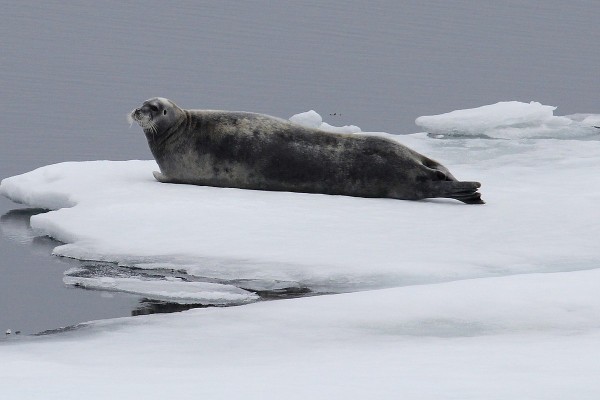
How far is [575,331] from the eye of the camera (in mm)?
4547

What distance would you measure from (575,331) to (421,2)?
28257mm

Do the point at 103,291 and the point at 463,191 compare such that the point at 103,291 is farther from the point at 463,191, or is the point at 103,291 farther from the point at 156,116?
the point at 156,116

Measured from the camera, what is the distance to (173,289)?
18.6 ft

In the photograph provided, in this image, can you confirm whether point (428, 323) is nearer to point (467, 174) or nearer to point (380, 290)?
point (380, 290)

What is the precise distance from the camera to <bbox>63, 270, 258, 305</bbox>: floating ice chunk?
5516 millimetres

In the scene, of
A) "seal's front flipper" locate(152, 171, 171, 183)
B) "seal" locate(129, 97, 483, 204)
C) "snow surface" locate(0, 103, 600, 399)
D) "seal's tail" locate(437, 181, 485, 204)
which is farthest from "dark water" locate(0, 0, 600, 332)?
"seal's tail" locate(437, 181, 485, 204)

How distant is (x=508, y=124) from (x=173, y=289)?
738 cm

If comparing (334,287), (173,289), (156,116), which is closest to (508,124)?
(156,116)

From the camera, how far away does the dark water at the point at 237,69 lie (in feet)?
33.5

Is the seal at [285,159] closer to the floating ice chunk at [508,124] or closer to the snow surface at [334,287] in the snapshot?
the snow surface at [334,287]

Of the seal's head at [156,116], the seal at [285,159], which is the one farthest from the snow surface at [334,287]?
the seal's head at [156,116]

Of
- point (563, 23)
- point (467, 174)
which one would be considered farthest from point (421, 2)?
point (467, 174)

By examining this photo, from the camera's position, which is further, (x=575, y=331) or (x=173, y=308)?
(x=173, y=308)

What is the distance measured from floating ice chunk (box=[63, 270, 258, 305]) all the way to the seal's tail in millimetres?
2623
